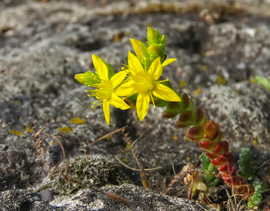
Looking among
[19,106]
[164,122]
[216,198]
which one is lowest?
[216,198]

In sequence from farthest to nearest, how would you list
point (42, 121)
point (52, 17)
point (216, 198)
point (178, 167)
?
1. point (52, 17)
2. point (42, 121)
3. point (178, 167)
4. point (216, 198)

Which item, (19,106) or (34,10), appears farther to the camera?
(34,10)

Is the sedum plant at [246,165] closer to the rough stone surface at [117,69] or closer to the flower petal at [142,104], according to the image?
the rough stone surface at [117,69]

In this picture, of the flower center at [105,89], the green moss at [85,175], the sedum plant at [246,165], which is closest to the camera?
the flower center at [105,89]

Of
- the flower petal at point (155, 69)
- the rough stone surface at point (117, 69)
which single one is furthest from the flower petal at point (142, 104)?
the rough stone surface at point (117, 69)

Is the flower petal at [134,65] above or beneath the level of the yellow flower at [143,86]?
above

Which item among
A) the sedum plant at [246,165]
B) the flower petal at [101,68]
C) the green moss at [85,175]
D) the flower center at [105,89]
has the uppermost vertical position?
the flower petal at [101,68]

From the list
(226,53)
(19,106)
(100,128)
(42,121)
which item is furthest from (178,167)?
(226,53)

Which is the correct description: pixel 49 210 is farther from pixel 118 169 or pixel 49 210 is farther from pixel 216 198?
pixel 216 198
